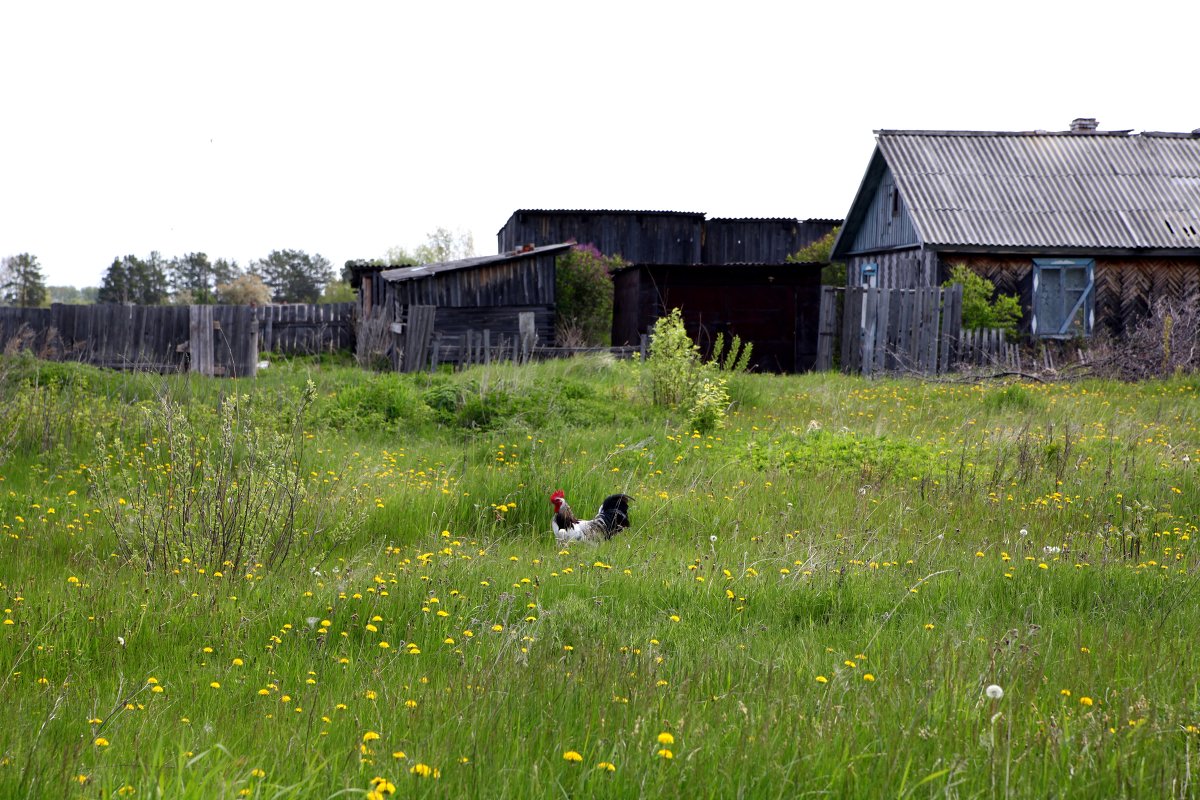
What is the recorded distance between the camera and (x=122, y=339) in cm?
2189

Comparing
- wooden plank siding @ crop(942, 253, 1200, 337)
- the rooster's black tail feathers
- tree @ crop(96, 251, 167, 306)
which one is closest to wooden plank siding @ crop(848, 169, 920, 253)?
wooden plank siding @ crop(942, 253, 1200, 337)

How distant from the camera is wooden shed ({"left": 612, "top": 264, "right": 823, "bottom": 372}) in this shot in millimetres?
22531

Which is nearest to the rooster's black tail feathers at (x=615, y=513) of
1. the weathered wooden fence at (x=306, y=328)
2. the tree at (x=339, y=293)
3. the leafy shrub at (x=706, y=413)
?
the leafy shrub at (x=706, y=413)

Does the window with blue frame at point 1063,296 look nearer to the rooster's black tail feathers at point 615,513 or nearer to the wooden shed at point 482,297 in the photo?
the wooden shed at point 482,297

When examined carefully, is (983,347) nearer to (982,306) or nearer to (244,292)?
(982,306)

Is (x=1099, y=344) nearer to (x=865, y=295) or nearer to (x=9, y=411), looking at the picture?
(x=865, y=295)

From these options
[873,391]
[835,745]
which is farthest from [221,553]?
[873,391]

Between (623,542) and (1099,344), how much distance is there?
16.2 m

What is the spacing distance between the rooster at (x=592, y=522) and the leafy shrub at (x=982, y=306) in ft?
47.5

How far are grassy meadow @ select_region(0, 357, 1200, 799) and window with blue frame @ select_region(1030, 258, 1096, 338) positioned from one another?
37.9ft

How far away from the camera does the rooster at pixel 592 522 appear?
237 inches

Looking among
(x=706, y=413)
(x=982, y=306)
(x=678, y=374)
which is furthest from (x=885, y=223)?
(x=706, y=413)

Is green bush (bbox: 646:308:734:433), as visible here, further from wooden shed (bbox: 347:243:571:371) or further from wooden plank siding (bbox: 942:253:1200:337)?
wooden shed (bbox: 347:243:571:371)

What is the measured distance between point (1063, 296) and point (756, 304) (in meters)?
6.38
